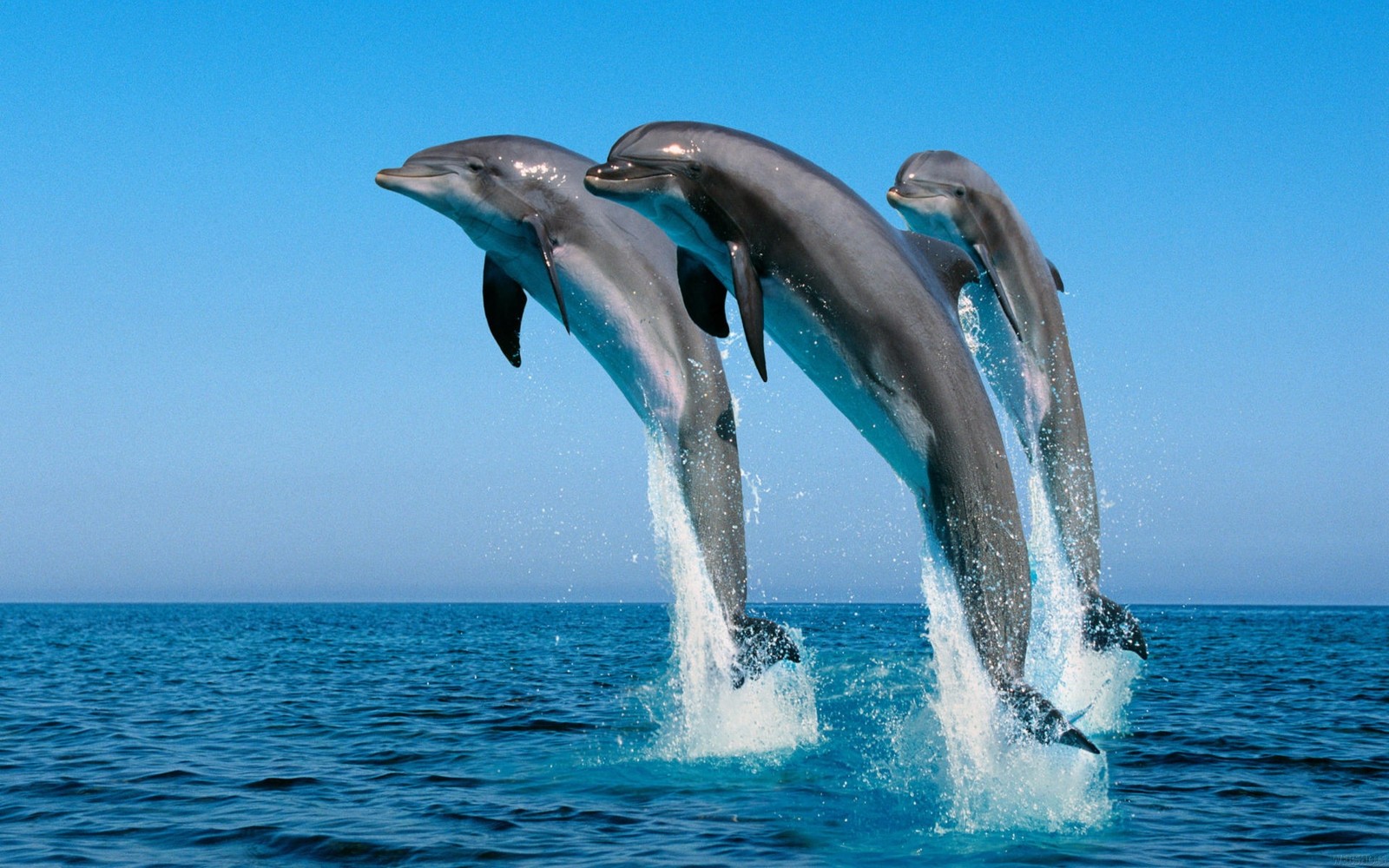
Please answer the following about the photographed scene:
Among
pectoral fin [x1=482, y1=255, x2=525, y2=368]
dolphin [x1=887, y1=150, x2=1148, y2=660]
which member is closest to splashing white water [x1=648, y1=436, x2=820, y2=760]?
pectoral fin [x1=482, y1=255, x2=525, y2=368]

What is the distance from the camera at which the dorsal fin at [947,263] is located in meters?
9.29

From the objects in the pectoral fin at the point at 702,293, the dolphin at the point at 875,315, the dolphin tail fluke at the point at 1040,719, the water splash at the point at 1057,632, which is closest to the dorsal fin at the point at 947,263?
the dolphin at the point at 875,315

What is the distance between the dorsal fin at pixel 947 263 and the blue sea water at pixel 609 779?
401cm

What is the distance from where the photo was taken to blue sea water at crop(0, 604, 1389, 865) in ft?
27.8

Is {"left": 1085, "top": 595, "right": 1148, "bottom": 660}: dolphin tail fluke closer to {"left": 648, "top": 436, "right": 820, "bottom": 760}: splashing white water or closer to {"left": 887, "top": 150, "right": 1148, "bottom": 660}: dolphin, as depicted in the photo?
{"left": 887, "top": 150, "right": 1148, "bottom": 660}: dolphin

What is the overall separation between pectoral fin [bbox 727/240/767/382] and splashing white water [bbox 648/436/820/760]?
9.92 feet

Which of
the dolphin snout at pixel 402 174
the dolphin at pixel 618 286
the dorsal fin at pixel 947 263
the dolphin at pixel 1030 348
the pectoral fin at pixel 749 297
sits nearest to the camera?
the pectoral fin at pixel 749 297

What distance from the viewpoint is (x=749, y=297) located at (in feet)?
28.2

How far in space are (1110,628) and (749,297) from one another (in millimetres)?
5202

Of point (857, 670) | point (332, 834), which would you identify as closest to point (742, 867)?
point (332, 834)

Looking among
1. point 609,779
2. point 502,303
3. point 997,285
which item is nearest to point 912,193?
Answer: point 997,285

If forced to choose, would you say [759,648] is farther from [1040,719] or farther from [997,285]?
[997,285]

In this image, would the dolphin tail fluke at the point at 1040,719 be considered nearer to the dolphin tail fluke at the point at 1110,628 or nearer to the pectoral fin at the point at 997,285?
the dolphin tail fluke at the point at 1110,628

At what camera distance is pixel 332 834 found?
29.6 feet
